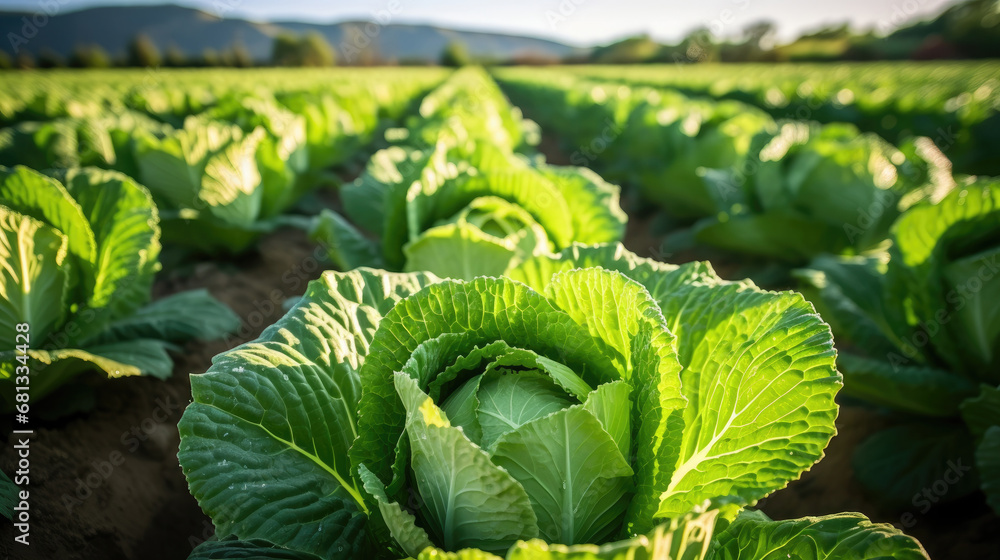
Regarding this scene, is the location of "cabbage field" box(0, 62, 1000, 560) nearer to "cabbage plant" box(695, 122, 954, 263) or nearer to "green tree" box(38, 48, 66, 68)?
"cabbage plant" box(695, 122, 954, 263)

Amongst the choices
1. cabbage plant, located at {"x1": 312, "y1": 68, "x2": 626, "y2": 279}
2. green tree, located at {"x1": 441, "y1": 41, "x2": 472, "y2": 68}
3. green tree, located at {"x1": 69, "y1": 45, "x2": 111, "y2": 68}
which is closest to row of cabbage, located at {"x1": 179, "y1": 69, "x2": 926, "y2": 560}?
cabbage plant, located at {"x1": 312, "y1": 68, "x2": 626, "y2": 279}

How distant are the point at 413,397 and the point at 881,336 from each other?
265 centimetres

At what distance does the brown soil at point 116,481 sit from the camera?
2.00 m

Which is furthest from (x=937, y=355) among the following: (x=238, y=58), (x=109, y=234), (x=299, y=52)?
(x=299, y=52)

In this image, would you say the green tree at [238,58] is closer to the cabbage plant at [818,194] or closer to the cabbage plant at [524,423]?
the cabbage plant at [818,194]

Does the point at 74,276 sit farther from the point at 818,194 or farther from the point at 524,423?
the point at 818,194

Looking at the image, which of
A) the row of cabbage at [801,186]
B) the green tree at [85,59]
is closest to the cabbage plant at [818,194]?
the row of cabbage at [801,186]

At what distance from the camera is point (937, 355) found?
8.66 feet

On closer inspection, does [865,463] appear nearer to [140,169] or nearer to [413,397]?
[413,397]

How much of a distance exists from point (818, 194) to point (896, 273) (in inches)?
63.3

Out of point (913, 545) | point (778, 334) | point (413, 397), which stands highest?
point (778, 334)

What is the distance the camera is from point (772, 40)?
5653cm

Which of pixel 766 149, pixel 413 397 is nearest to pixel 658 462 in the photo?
pixel 413 397

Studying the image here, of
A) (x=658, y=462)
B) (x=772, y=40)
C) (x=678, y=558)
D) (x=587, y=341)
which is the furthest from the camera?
(x=772, y=40)
